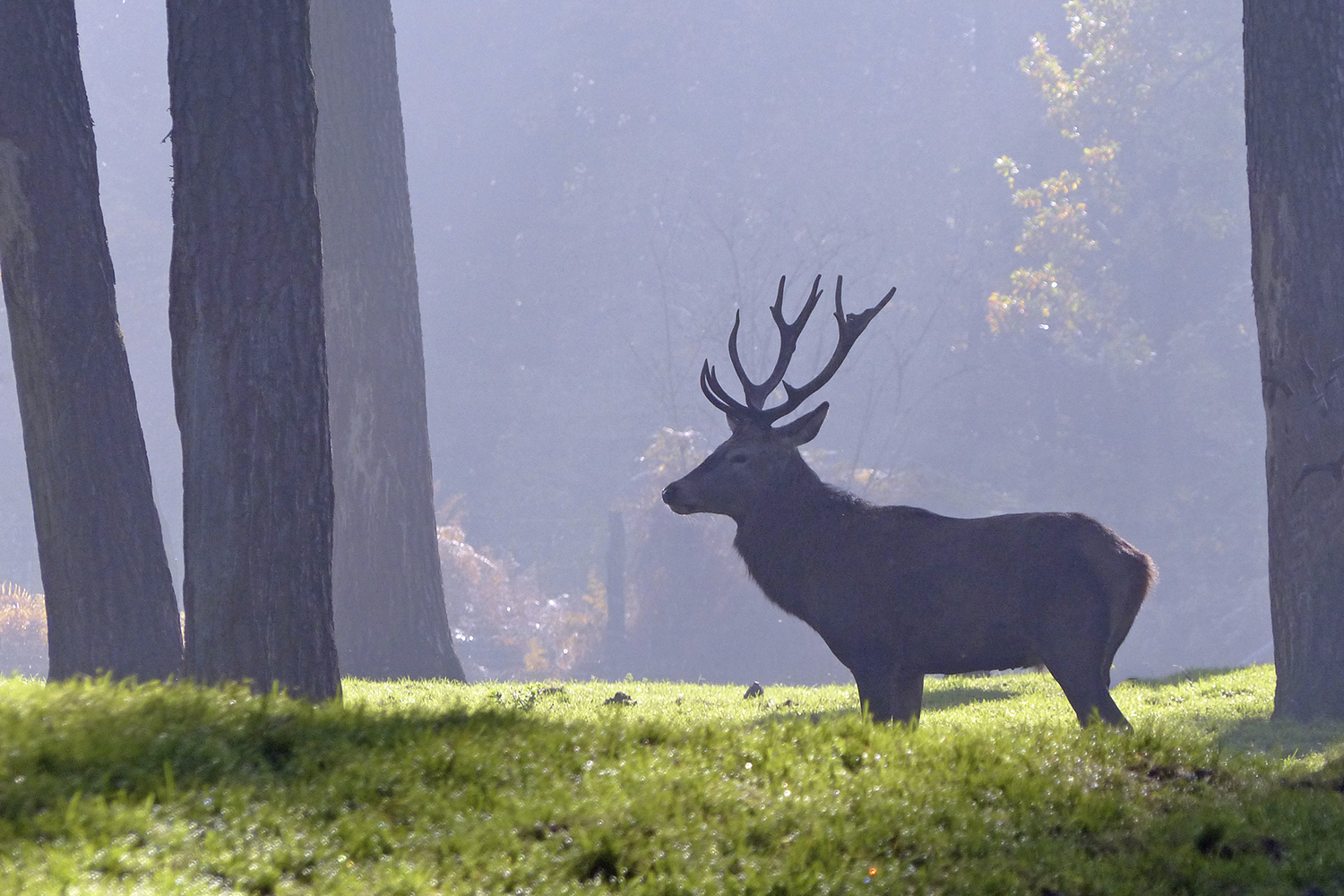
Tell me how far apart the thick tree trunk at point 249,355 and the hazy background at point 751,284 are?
25.9m

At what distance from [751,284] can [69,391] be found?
49.0 m

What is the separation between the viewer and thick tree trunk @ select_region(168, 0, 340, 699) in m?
7.27

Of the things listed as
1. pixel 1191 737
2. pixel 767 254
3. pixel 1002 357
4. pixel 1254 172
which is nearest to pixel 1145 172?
pixel 1002 357

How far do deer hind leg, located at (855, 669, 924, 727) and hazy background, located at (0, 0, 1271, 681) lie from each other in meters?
23.5

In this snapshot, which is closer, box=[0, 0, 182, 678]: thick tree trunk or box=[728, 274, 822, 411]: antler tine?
box=[0, 0, 182, 678]: thick tree trunk

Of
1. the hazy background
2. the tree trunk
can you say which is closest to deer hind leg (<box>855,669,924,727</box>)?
the tree trunk

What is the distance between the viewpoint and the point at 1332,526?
33.3 feet

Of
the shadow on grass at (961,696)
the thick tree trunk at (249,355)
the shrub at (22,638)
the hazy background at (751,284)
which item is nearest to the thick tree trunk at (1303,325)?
the shadow on grass at (961,696)

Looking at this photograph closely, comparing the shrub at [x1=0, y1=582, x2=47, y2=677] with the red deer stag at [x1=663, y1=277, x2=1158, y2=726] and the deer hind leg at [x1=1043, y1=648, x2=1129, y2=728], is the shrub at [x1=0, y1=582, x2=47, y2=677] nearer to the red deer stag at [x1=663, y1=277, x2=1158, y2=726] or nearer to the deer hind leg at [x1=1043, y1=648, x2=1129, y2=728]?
the red deer stag at [x1=663, y1=277, x2=1158, y2=726]

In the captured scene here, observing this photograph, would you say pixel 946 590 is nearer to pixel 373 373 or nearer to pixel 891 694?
pixel 891 694

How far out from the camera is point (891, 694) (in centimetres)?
935

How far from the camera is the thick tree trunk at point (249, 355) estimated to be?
7.27 meters

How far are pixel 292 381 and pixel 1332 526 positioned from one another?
300 inches

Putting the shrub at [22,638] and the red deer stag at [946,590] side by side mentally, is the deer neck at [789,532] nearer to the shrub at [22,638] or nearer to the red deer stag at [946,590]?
the red deer stag at [946,590]
